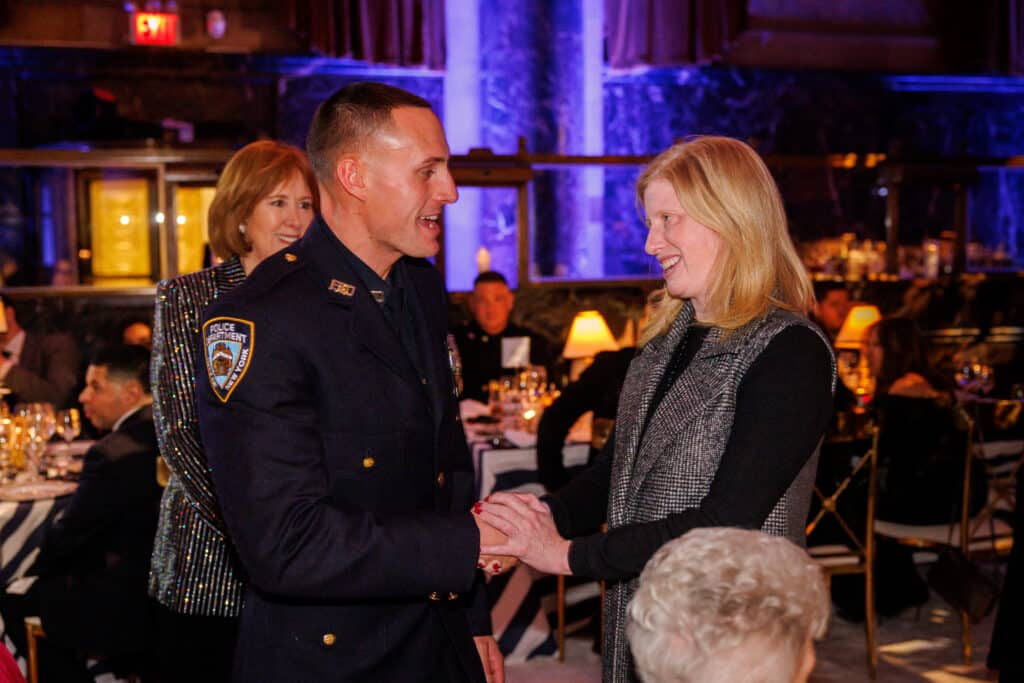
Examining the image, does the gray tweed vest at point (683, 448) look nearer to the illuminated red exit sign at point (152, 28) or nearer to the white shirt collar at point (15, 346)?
the white shirt collar at point (15, 346)

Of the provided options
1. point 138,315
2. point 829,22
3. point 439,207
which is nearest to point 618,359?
point 439,207

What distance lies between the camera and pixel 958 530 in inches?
200

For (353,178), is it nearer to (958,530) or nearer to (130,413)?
(130,413)

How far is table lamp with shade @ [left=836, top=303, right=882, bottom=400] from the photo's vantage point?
6.61m

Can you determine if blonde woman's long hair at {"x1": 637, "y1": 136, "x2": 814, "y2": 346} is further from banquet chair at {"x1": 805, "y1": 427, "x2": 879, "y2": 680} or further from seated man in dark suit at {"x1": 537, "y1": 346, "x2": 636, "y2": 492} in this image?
banquet chair at {"x1": 805, "y1": 427, "x2": 879, "y2": 680}

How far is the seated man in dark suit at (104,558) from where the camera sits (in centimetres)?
337

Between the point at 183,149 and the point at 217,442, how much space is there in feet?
18.0

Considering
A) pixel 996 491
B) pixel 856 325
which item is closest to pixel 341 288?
pixel 996 491

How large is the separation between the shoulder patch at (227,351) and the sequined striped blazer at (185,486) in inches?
26.8

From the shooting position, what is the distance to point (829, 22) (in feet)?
29.7

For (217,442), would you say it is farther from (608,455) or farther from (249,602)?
(608,455)

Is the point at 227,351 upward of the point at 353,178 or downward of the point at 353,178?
downward

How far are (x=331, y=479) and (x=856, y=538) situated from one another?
11.4 feet

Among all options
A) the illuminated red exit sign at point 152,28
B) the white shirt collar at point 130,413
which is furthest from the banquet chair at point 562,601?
the illuminated red exit sign at point 152,28
